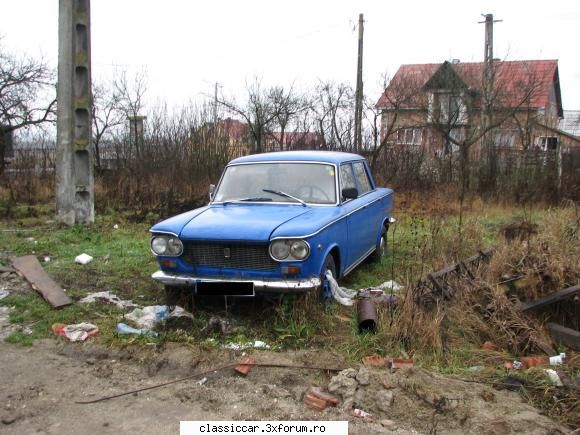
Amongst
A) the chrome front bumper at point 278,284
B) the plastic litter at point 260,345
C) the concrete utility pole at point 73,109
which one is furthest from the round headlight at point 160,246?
the concrete utility pole at point 73,109

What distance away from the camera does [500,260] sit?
5.53 meters

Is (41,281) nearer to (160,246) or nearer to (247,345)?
(160,246)

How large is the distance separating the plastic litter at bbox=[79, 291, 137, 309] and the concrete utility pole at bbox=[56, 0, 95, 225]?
4863mm

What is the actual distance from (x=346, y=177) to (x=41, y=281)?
153 inches

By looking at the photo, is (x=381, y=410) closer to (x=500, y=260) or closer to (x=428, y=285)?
(x=428, y=285)

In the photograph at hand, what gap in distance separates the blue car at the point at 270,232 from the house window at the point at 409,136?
10.2 metres

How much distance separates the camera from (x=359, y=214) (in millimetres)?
6316

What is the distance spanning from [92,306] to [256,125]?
12526 mm

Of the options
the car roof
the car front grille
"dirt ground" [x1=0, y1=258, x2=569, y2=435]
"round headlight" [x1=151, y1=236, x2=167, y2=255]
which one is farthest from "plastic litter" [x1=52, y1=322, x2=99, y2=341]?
the car roof

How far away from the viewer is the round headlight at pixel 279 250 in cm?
476

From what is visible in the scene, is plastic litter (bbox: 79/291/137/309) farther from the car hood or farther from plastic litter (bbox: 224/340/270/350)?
plastic litter (bbox: 224/340/270/350)

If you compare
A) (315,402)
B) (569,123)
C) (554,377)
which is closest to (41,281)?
(315,402)

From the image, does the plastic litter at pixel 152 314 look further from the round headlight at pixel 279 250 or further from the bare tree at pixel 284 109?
the bare tree at pixel 284 109

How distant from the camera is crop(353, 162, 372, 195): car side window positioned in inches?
279
